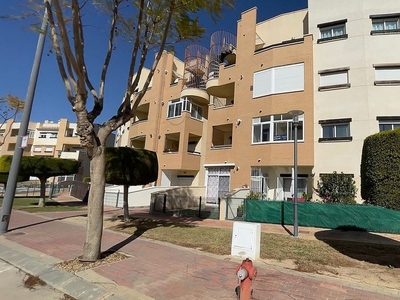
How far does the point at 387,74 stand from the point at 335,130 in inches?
181

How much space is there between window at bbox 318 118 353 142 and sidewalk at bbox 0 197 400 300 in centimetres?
1282

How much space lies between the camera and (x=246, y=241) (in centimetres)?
652

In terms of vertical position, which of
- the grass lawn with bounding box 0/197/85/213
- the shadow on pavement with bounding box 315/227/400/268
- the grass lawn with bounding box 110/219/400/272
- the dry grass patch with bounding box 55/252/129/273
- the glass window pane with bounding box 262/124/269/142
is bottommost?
the grass lawn with bounding box 0/197/85/213

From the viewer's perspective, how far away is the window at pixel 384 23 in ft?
53.4

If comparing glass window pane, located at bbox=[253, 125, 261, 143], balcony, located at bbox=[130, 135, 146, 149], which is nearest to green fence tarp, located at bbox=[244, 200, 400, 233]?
glass window pane, located at bbox=[253, 125, 261, 143]

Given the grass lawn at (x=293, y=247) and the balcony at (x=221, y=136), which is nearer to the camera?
the grass lawn at (x=293, y=247)

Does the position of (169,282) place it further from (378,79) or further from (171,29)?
(378,79)

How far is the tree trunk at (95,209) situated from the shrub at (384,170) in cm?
595

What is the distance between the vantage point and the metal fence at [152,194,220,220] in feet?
49.0

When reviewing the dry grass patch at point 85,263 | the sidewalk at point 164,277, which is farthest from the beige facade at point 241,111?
the dry grass patch at point 85,263

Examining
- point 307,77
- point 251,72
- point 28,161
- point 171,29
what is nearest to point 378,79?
point 307,77

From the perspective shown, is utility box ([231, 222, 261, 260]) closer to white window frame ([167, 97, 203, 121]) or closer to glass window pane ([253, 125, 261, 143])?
glass window pane ([253, 125, 261, 143])

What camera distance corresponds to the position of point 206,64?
26.9 m

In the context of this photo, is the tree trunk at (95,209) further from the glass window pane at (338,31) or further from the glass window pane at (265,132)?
the glass window pane at (338,31)
